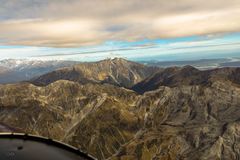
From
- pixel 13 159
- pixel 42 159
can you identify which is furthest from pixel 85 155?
pixel 13 159

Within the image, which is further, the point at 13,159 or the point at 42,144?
the point at 42,144

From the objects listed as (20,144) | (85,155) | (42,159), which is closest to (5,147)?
(20,144)

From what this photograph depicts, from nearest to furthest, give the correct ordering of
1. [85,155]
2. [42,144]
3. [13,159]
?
[13,159]
[85,155]
[42,144]

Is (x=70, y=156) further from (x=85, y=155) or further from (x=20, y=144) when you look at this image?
(x=20, y=144)

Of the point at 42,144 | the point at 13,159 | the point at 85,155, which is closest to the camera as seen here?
the point at 13,159

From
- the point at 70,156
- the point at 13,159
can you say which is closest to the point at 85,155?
the point at 70,156

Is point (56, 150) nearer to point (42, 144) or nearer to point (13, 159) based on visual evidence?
point (42, 144)

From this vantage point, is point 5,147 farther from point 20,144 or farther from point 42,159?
point 42,159

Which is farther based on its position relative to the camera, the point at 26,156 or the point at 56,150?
the point at 56,150
